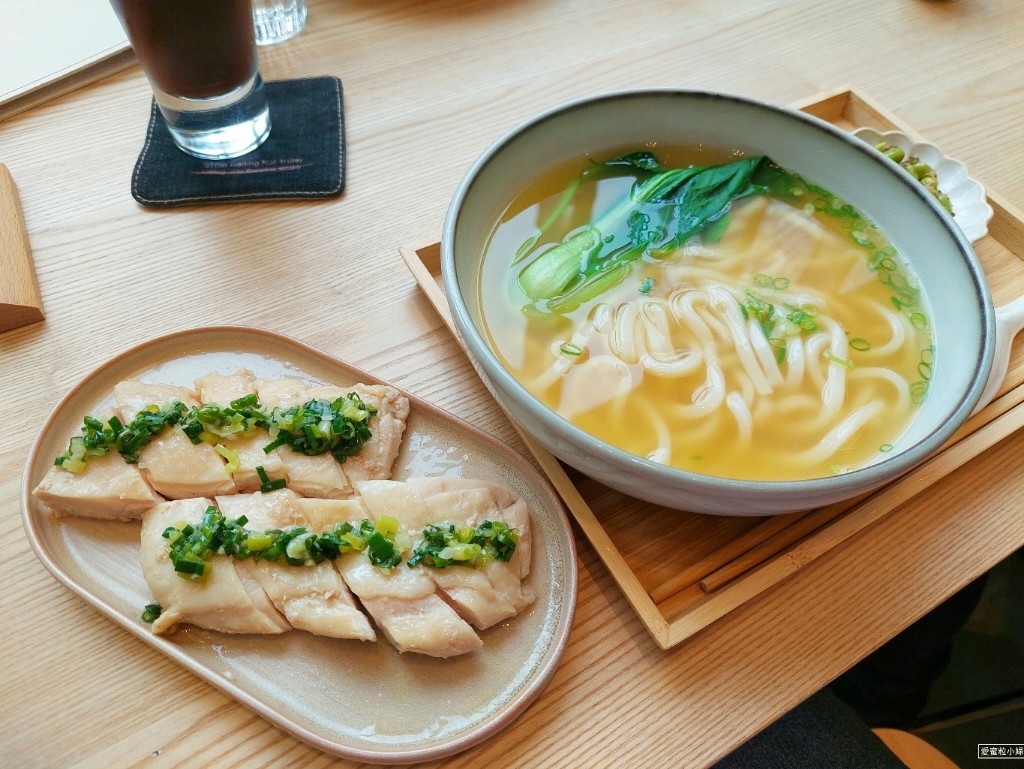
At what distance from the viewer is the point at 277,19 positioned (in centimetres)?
211

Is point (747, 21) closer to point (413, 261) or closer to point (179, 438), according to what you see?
point (413, 261)

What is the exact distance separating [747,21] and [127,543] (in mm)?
2263

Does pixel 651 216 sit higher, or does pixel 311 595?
pixel 651 216

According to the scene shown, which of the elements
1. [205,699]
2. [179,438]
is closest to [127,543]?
[179,438]

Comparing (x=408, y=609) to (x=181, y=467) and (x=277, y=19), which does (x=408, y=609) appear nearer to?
(x=181, y=467)

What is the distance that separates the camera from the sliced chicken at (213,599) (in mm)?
1062

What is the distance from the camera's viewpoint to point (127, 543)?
1184mm

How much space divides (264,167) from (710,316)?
3.74ft

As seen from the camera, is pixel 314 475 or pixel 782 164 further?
pixel 782 164

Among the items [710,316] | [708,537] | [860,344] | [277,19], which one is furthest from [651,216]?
[277,19]

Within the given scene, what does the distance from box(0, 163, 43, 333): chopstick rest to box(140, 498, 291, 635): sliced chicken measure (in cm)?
69

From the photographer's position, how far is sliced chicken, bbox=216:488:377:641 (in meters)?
1.06

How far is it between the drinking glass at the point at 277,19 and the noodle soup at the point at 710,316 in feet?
3.66

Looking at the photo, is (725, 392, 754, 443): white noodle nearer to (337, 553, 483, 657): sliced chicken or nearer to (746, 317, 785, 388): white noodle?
(746, 317, 785, 388): white noodle
